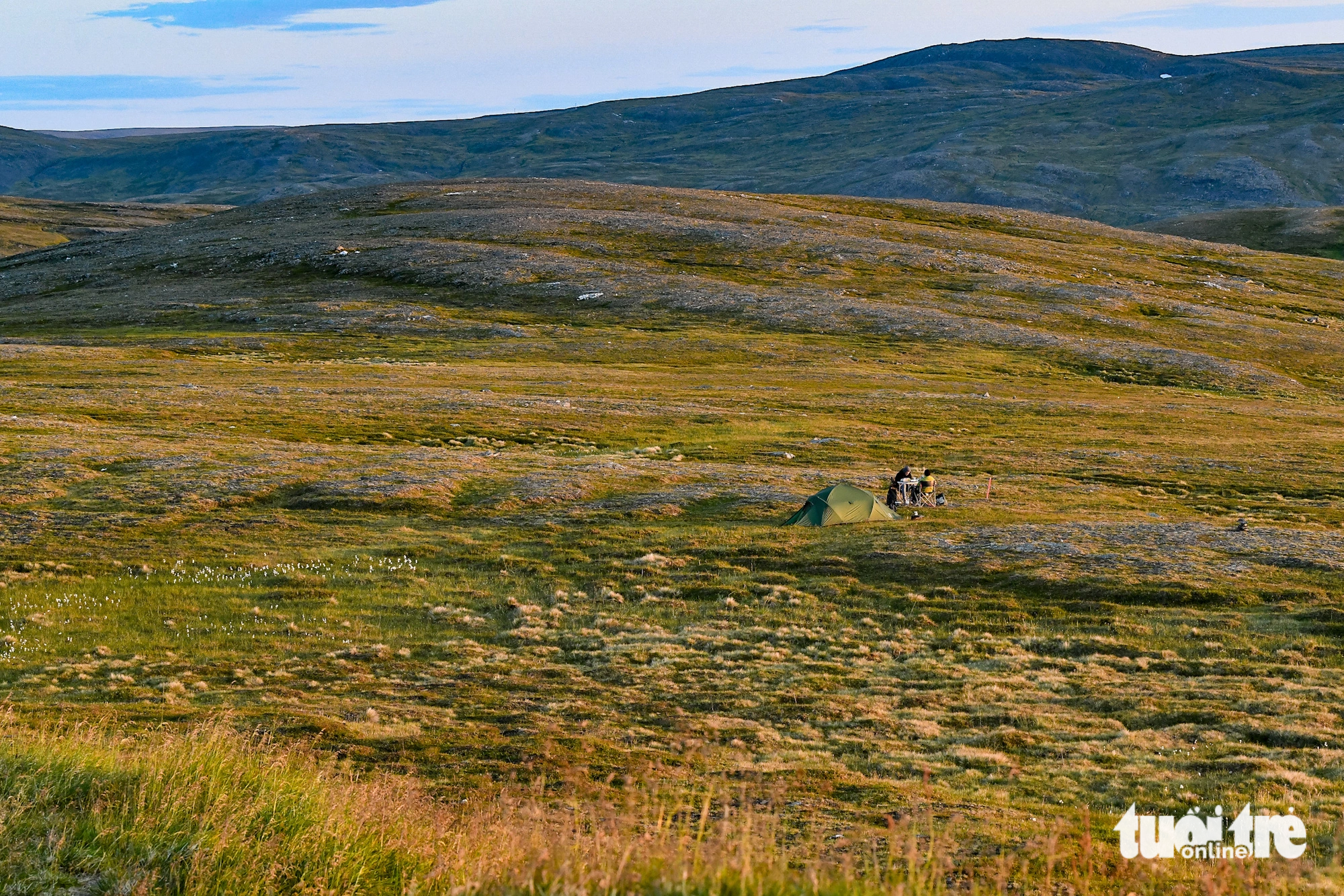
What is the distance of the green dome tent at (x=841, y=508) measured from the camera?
41688 millimetres

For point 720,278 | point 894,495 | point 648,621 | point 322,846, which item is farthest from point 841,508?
point 720,278

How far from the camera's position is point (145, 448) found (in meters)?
51.9

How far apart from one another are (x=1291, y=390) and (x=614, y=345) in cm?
6442

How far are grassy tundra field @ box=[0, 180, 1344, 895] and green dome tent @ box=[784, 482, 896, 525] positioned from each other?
36.4 inches

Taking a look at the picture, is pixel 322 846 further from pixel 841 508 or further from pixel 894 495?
pixel 894 495

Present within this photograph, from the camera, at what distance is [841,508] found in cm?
4191

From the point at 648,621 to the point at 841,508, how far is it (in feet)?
45.5

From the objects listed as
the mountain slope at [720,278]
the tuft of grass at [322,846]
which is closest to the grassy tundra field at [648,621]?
the tuft of grass at [322,846]

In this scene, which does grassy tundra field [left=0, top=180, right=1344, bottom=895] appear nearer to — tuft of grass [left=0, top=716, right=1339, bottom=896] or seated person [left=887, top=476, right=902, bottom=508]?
tuft of grass [left=0, top=716, right=1339, bottom=896]

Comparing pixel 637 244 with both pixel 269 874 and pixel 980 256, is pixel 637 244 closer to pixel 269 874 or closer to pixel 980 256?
pixel 980 256

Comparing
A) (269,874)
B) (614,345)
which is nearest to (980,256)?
(614,345)

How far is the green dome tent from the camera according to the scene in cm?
4169

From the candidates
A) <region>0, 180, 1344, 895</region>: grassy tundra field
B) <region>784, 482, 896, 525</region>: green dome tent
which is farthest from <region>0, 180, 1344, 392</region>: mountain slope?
<region>784, 482, 896, 525</region>: green dome tent

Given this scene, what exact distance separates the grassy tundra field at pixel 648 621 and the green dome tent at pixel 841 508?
93cm
